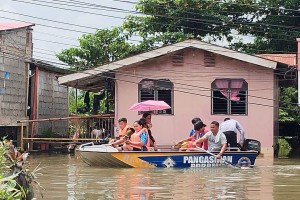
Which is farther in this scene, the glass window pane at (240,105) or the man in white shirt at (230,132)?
the glass window pane at (240,105)

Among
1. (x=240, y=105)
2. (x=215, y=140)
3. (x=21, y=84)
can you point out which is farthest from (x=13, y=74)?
(x=215, y=140)

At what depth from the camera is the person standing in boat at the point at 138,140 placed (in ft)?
55.4

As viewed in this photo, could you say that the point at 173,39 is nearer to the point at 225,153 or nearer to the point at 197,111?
the point at 197,111

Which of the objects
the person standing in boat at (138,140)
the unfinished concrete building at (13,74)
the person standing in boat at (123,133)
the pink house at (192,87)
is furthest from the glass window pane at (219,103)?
the unfinished concrete building at (13,74)

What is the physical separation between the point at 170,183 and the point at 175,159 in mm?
3513

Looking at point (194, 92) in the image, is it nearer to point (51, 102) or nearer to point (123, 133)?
point (123, 133)

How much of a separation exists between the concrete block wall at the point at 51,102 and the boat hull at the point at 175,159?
10282mm

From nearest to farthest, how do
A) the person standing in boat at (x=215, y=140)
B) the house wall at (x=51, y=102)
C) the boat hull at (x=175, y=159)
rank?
the person standing in boat at (x=215, y=140) < the boat hull at (x=175, y=159) < the house wall at (x=51, y=102)

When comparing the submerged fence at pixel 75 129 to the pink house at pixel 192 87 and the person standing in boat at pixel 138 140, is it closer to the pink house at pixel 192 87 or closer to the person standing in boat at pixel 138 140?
the pink house at pixel 192 87

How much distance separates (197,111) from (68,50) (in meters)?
10.2

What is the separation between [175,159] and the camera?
16.7 m

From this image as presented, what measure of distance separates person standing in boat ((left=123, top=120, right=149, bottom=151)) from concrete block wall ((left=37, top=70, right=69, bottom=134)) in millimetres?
10172

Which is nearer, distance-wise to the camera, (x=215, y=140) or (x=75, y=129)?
(x=215, y=140)

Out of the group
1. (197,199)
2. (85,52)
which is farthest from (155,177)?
(85,52)
